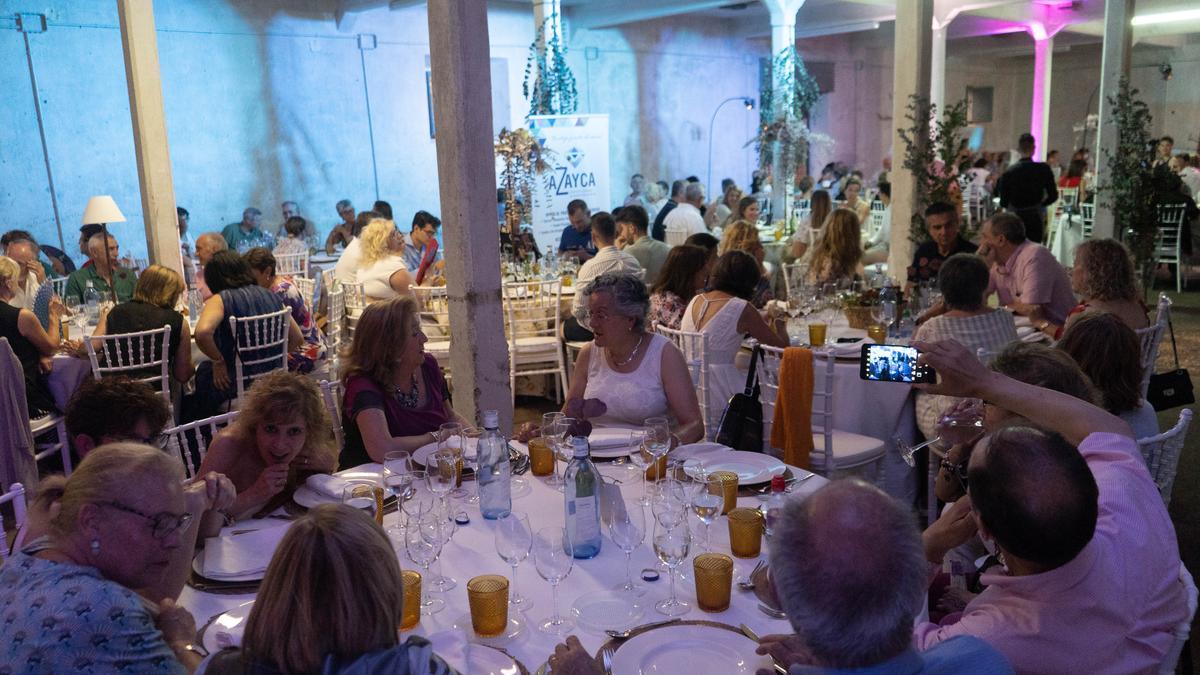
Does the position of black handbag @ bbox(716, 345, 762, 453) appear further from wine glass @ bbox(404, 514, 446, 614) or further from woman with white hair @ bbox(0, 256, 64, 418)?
woman with white hair @ bbox(0, 256, 64, 418)

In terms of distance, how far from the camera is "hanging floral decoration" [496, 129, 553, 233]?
25.0ft

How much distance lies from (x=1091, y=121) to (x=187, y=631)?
20962 mm

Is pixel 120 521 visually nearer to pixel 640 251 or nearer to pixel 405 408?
pixel 405 408

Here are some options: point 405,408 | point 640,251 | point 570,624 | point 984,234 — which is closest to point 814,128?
point 640,251

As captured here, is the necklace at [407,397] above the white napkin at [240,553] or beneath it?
above

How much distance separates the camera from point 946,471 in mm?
2561

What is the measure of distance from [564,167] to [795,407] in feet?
18.6

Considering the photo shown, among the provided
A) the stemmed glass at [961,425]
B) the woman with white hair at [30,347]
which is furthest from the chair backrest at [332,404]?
the woman with white hair at [30,347]

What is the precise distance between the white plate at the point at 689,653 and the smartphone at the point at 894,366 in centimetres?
100

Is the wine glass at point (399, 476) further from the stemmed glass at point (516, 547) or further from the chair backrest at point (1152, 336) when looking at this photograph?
the chair backrest at point (1152, 336)

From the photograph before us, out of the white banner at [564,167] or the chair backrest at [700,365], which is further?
the white banner at [564,167]

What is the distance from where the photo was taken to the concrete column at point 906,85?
7.29m

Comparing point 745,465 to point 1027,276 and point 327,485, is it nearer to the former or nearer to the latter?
point 327,485

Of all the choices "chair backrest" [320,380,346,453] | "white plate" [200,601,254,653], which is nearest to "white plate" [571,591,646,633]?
"white plate" [200,601,254,653]
